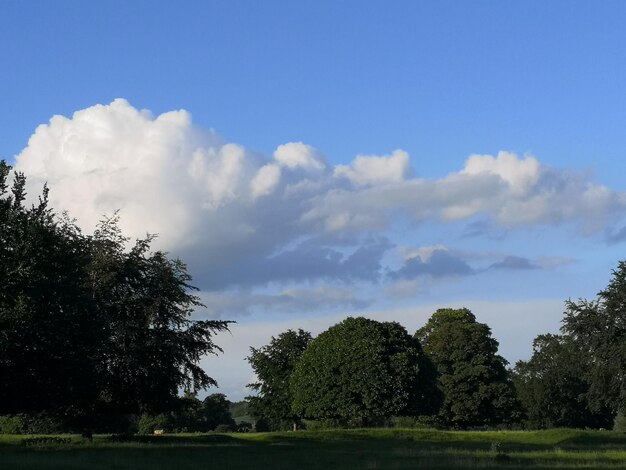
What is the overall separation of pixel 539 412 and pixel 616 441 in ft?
189

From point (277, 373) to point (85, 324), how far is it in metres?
57.4

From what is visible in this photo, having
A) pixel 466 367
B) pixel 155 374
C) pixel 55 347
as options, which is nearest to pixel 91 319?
pixel 55 347

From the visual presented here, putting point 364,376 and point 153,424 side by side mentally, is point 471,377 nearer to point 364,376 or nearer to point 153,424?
point 364,376

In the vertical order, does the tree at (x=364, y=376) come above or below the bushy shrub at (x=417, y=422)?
above

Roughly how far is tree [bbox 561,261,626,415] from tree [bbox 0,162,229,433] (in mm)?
30390

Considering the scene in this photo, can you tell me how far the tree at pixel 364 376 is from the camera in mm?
80938

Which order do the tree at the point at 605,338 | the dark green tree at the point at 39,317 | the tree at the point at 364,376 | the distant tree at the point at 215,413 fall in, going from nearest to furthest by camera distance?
the dark green tree at the point at 39,317 < the tree at the point at 605,338 < the tree at the point at 364,376 < the distant tree at the point at 215,413

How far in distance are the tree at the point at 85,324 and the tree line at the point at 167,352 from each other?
9 cm

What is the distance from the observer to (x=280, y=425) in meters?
125

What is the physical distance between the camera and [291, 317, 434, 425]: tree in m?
80.9

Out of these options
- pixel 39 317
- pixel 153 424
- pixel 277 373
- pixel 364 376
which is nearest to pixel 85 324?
pixel 39 317

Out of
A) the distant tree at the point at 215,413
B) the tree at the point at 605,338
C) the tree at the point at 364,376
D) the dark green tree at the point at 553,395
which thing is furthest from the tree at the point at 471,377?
the distant tree at the point at 215,413

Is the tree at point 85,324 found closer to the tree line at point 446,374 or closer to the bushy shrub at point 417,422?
the tree line at point 446,374

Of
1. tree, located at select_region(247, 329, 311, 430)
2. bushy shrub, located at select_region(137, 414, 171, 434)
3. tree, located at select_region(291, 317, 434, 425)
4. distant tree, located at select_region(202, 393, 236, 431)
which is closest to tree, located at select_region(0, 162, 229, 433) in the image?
tree, located at select_region(291, 317, 434, 425)
